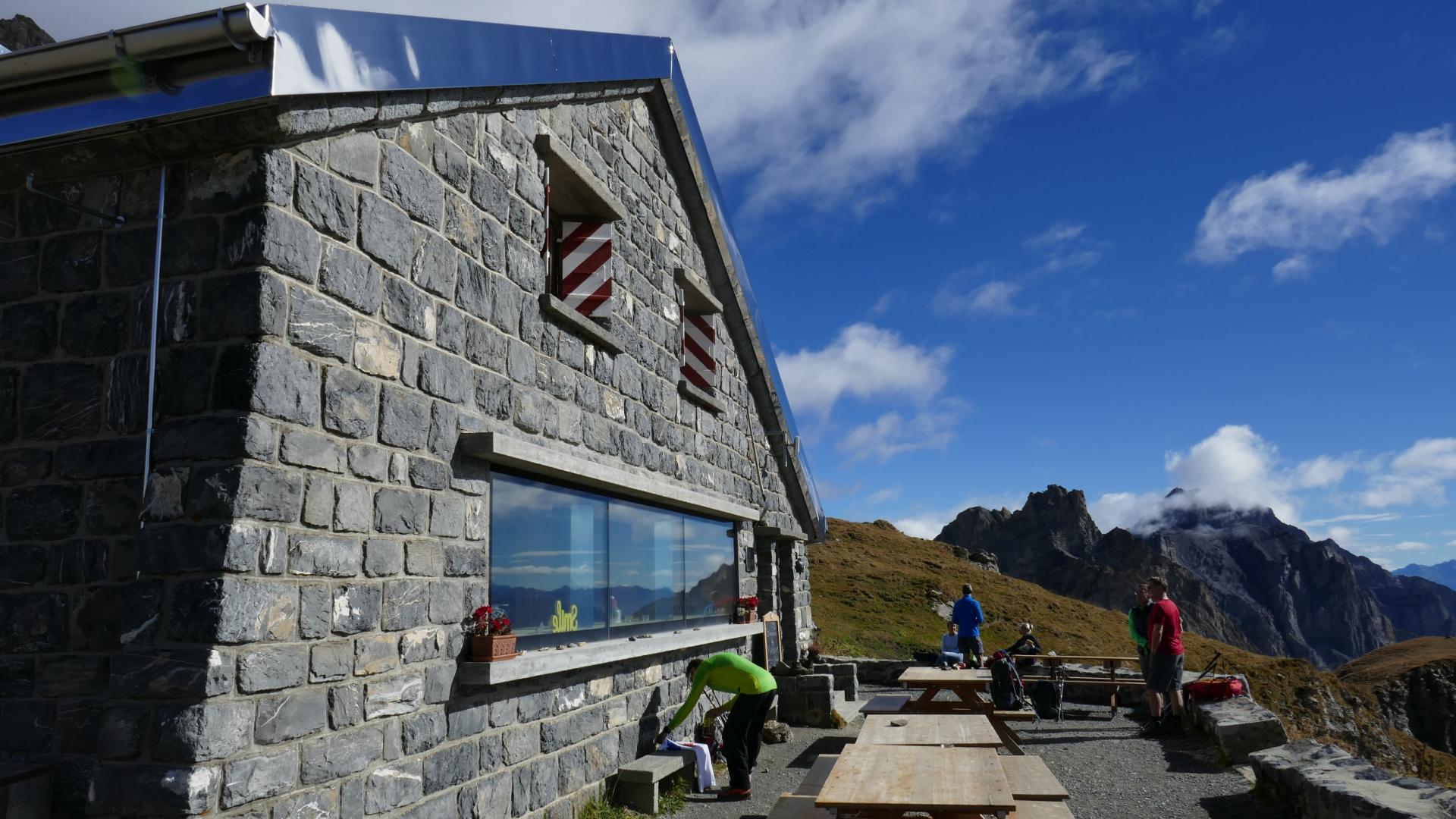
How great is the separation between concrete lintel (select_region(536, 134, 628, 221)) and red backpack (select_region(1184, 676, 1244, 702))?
831cm

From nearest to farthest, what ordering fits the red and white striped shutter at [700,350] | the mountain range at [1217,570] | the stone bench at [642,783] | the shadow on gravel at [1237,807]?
the stone bench at [642,783]
the shadow on gravel at [1237,807]
the red and white striped shutter at [700,350]
the mountain range at [1217,570]

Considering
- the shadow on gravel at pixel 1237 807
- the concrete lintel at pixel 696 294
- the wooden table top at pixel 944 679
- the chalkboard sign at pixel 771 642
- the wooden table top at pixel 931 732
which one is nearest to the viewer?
the wooden table top at pixel 931 732

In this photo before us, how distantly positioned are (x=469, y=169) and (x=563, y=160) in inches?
48.6

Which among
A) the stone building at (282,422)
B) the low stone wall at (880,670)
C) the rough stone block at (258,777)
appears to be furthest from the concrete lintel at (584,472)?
the low stone wall at (880,670)

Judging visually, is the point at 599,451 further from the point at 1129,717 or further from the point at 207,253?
the point at 1129,717

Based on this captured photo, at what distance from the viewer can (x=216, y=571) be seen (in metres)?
3.67

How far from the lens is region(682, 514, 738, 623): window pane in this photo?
364 inches

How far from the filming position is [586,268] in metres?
7.31

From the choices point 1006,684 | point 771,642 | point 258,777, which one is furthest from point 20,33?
point 1006,684

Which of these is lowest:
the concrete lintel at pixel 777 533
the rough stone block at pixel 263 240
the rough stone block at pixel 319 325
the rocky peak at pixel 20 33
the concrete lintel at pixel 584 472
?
the concrete lintel at pixel 777 533

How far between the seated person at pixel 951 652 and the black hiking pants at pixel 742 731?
290 inches

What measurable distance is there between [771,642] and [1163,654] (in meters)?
4.53

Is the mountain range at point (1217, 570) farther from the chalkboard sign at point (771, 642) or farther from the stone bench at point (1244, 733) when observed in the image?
the stone bench at point (1244, 733)

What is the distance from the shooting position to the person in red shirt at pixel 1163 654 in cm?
1000
